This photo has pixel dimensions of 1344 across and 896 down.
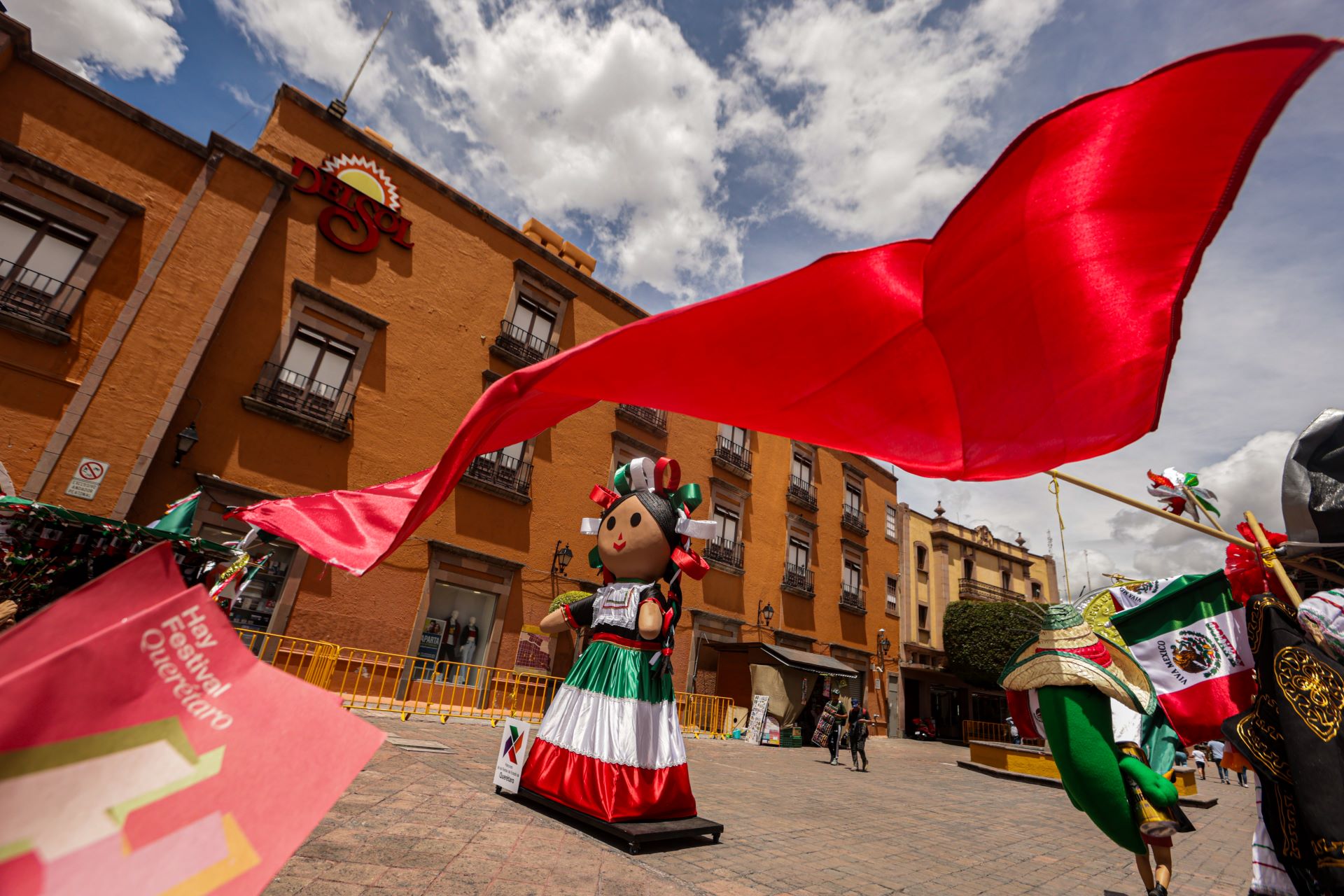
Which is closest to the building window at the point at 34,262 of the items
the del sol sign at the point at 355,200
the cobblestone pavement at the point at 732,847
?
the del sol sign at the point at 355,200

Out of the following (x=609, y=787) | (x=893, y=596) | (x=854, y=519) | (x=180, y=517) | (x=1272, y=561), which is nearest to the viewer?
(x=1272, y=561)

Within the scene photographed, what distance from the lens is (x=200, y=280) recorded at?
1062 cm

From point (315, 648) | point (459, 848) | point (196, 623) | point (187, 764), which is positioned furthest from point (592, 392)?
point (315, 648)

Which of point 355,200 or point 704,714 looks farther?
point 704,714

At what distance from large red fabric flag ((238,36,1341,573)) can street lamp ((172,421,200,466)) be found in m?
9.16

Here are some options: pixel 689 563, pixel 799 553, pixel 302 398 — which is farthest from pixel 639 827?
pixel 799 553

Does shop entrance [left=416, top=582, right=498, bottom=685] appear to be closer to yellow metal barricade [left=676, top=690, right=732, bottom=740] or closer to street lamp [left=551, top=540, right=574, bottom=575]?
street lamp [left=551, top=540, right=574, bottom=575]

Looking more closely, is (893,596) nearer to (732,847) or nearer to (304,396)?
(304,396)

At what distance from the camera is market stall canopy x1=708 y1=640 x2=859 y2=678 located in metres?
16.6

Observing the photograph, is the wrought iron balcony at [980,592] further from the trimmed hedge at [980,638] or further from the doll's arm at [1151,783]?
the doll's arm at [1151,783]

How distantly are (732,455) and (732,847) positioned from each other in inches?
620

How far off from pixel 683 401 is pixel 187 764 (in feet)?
6.08

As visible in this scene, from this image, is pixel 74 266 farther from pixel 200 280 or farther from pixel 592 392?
pixel 592 392

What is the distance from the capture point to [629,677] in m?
4.75
